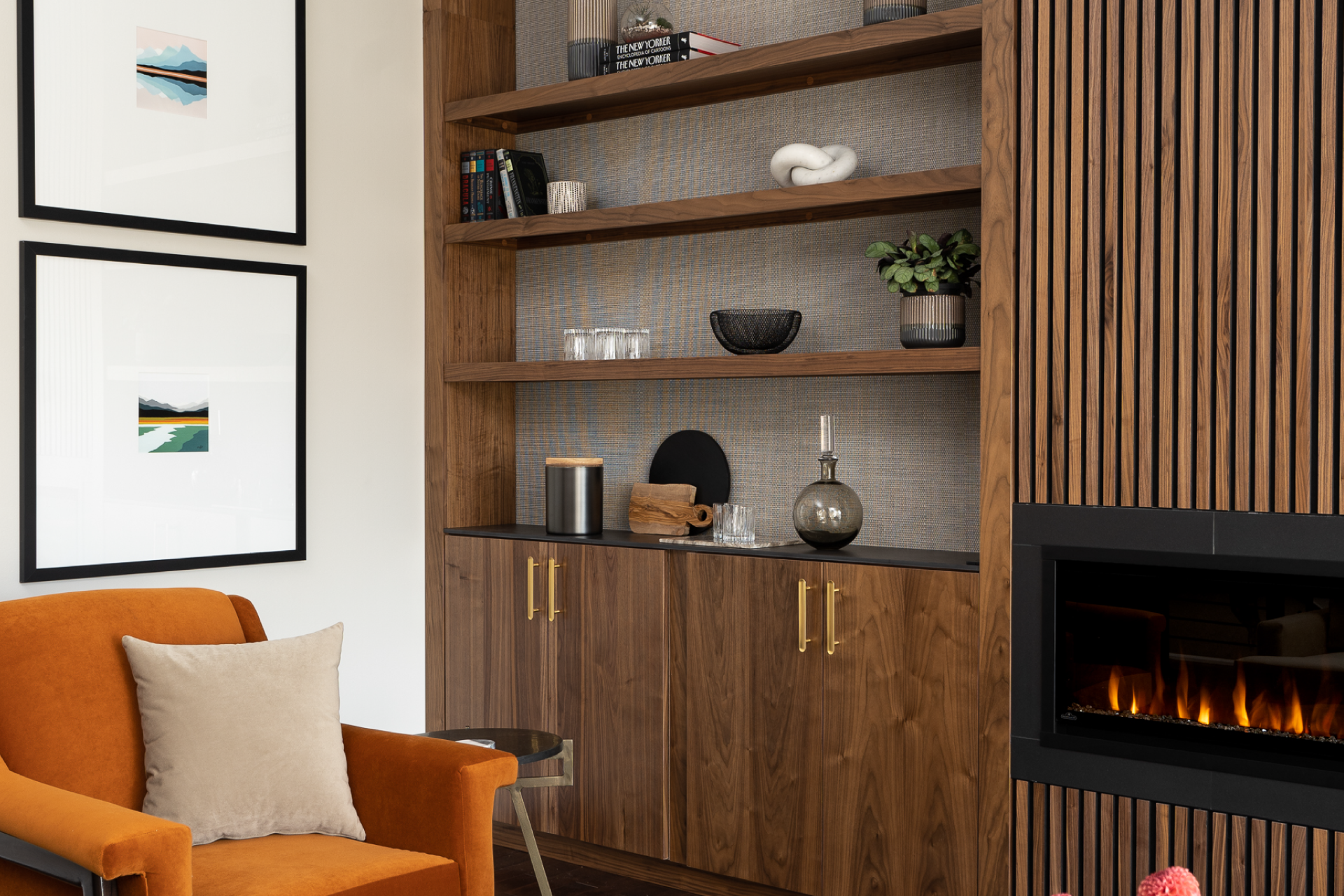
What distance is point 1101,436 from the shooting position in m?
2.56

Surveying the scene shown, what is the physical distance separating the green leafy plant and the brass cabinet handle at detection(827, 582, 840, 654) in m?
0.71

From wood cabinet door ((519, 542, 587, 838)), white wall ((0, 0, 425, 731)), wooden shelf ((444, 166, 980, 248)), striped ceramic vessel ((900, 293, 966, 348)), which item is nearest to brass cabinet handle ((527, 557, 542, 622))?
wood cabinet door ((519, 542, 587, 838))

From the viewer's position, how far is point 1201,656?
251 centimetres

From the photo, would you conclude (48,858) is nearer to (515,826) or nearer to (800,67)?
(515,826)

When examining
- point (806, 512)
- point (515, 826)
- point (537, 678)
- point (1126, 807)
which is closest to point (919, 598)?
point (806, 512)

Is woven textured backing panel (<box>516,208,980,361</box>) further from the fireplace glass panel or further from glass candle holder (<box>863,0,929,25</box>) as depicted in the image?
the fireplace glass panel

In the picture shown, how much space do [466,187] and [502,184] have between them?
5.7 inches

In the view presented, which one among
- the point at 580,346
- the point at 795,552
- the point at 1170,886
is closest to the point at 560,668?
the point at 795,552

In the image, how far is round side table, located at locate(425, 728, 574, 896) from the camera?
2717 mm

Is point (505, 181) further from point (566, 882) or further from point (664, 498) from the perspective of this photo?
point (566, 882)

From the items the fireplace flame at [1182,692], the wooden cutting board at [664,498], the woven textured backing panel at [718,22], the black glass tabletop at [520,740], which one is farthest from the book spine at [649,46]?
the fireplace flame at [1182,692]

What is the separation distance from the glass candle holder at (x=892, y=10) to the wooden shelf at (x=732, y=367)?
78cm

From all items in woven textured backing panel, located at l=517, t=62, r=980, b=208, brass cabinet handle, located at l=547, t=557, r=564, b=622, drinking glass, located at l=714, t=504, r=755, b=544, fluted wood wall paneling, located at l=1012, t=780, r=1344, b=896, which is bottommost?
fluted wood wall paneling, located at l=1012, t=780, r=1344, b=896

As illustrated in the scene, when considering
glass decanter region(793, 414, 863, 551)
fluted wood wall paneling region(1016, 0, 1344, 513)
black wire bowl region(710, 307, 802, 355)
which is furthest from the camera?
black wire bowl region(710, 307, 802, 355)
